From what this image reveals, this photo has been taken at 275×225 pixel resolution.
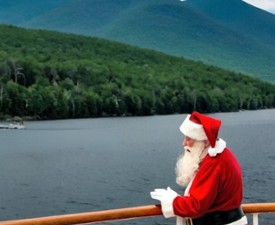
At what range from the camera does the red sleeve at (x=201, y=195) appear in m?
2.96

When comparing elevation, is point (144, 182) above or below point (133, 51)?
below

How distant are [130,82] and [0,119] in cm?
3801

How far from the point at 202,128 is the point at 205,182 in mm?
298

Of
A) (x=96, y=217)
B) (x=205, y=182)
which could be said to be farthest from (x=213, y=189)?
(x=96, y=217)

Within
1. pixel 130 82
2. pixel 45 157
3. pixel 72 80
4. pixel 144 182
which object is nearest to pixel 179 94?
pixel 130 82

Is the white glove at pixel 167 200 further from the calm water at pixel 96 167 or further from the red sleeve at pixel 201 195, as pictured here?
the calm water at pixel 96 167

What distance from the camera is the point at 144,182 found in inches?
1233

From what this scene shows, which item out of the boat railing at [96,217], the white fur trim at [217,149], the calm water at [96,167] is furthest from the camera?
the calm water at [96,167]

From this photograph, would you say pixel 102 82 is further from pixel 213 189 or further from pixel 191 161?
pixel 213 189

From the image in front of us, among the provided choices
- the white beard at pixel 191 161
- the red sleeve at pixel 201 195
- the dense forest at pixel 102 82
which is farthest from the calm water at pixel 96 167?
the red sleeve at pixel 201 195

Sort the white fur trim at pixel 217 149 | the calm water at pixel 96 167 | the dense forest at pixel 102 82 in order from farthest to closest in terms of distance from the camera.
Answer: the dense forest at pixel 102 82
the calm water at pixel 96 167
the white fur trim at pixel 217 149

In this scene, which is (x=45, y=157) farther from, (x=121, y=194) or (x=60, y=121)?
(x=60, y=121)

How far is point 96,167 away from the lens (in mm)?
38750

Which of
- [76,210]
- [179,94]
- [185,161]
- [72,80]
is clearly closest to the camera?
[185,161]
